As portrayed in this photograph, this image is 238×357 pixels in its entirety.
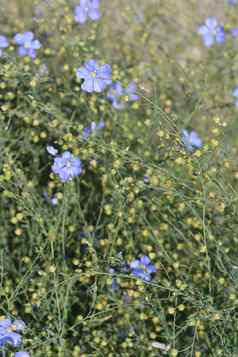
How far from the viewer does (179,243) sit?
283 centimetres

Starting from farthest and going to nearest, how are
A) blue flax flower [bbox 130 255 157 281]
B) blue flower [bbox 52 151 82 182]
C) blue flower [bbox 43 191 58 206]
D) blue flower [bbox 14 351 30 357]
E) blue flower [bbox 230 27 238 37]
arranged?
blue flower [bbox 230 27 238 37] → blue flower [bbox 43 191 58 206] → blue flower [bbox 52 151 82 182] → blue flax flower [bbox 130 255 157 281] → blue flower [bbox 14 351 30 357]

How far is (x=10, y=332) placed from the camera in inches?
97.0

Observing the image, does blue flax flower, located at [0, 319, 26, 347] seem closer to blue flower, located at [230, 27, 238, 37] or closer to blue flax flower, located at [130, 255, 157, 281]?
blue flax flower, located at [130, 255, 157, 281]

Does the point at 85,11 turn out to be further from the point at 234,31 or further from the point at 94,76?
the point at 234,31

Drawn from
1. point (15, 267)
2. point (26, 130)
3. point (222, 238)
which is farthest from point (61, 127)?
point (222, 238)

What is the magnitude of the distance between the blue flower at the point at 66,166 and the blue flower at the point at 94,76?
1.07 feet

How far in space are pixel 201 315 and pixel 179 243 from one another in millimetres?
519

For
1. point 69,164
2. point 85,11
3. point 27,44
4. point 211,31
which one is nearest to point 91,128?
point 69,164

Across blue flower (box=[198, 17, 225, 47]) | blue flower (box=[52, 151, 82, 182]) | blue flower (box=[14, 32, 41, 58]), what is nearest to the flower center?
blue flower (box=[52, 151, 82, 182])

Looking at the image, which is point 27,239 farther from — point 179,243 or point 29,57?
point 29,57

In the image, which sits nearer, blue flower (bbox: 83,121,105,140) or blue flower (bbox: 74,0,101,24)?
blue flower (bbox: 83,121,105,140)

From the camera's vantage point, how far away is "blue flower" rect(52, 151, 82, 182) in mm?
2734

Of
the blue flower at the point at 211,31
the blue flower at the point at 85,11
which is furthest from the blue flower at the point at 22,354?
the blue flower at the point at 211,31

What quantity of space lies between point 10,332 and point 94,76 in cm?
120
